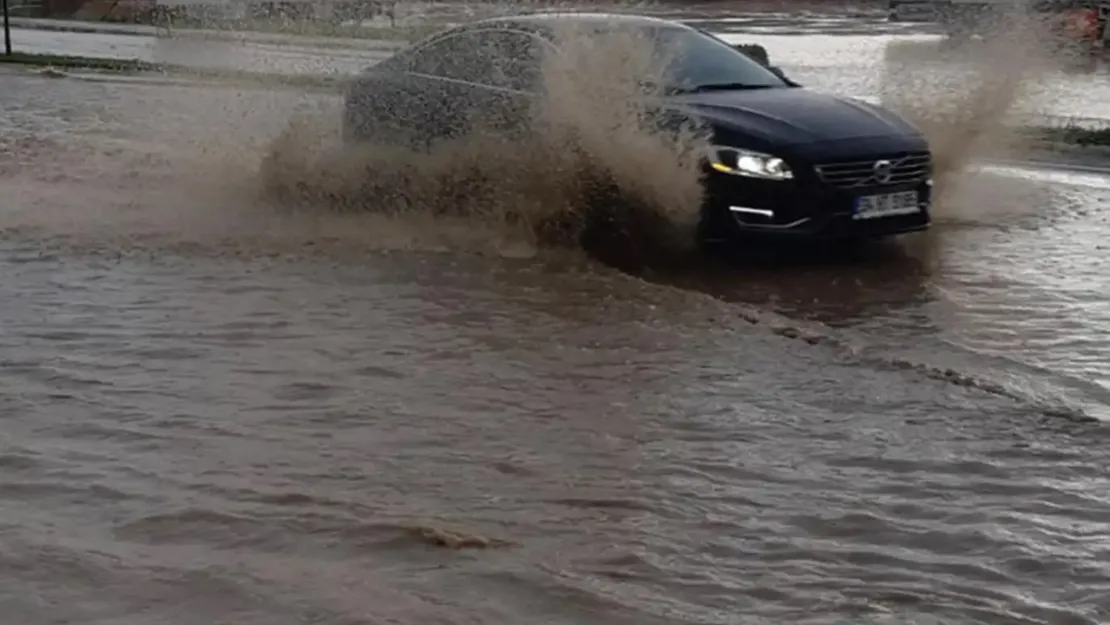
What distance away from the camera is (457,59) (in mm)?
11656

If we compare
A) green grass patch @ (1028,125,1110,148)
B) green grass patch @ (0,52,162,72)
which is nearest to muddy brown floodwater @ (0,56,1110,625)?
green grass patch @ (1028,125,1110,148)

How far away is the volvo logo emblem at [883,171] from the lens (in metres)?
10.0

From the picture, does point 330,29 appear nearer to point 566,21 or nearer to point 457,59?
point 457,59

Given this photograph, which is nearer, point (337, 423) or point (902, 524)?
point (902, 524)

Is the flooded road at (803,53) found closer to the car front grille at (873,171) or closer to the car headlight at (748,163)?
the car front grille at (873,171)

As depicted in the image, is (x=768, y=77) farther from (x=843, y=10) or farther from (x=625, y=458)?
(x=843, y=10)

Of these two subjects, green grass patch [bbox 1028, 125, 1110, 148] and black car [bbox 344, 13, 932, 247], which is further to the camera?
green grass patch [bbox 1028, 125, 1110, 148]

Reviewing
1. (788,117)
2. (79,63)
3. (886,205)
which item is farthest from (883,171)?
(79,63)

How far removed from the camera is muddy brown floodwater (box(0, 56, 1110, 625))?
16.6 ft

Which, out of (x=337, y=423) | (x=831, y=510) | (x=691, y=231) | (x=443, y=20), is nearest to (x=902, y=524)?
(x=831, y=510)

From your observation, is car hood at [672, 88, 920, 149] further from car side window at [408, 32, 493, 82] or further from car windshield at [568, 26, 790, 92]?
car side window at [408, 32, 493, 82]

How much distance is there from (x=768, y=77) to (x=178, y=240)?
3950 millimetres

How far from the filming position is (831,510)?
572cm

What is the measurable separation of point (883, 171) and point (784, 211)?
68 cm
